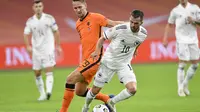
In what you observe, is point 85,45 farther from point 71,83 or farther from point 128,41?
point 128,41

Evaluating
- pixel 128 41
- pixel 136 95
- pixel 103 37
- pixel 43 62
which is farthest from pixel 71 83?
pixel 136 95

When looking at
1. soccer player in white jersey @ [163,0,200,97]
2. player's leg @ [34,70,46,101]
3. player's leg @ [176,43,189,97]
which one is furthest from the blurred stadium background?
soccer player in white jersey @ [163,0,200,97]

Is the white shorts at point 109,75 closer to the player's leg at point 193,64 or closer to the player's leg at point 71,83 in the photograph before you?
the player's leg at point 71,83

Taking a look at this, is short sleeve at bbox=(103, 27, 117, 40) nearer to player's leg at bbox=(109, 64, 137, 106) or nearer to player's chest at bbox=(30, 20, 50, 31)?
player's leg at bbox=(109, 64, 137, 106)

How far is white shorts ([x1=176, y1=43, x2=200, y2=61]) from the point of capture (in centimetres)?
1573

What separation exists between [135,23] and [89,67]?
1264 millimetres

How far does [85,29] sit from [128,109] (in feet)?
7.35

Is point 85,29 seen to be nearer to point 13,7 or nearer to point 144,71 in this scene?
point 144,71

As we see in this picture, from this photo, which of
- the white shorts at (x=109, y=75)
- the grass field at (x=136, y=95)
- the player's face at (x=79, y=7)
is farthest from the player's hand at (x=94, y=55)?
the grass field at (x=136, y=95)

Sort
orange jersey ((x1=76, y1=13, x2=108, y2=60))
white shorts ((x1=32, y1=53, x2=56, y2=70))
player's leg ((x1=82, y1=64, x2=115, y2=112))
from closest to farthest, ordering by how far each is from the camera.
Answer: player's leg ((x1=82, y1=64, x2=115, y2=112)) < orange jersey ((x1=76, y1=13, x2=108, y2=60)) < white shorts ((x1=32, y1=53, x2=56, y2=70))

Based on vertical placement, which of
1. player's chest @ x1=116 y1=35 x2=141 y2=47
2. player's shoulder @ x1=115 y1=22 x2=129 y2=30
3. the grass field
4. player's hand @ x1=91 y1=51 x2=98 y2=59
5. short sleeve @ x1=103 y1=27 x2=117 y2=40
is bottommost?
the grass field

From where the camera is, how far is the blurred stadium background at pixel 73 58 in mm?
15617

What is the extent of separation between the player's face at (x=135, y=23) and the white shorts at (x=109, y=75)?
727mm

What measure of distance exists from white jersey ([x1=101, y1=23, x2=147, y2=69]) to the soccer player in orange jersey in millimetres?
297
